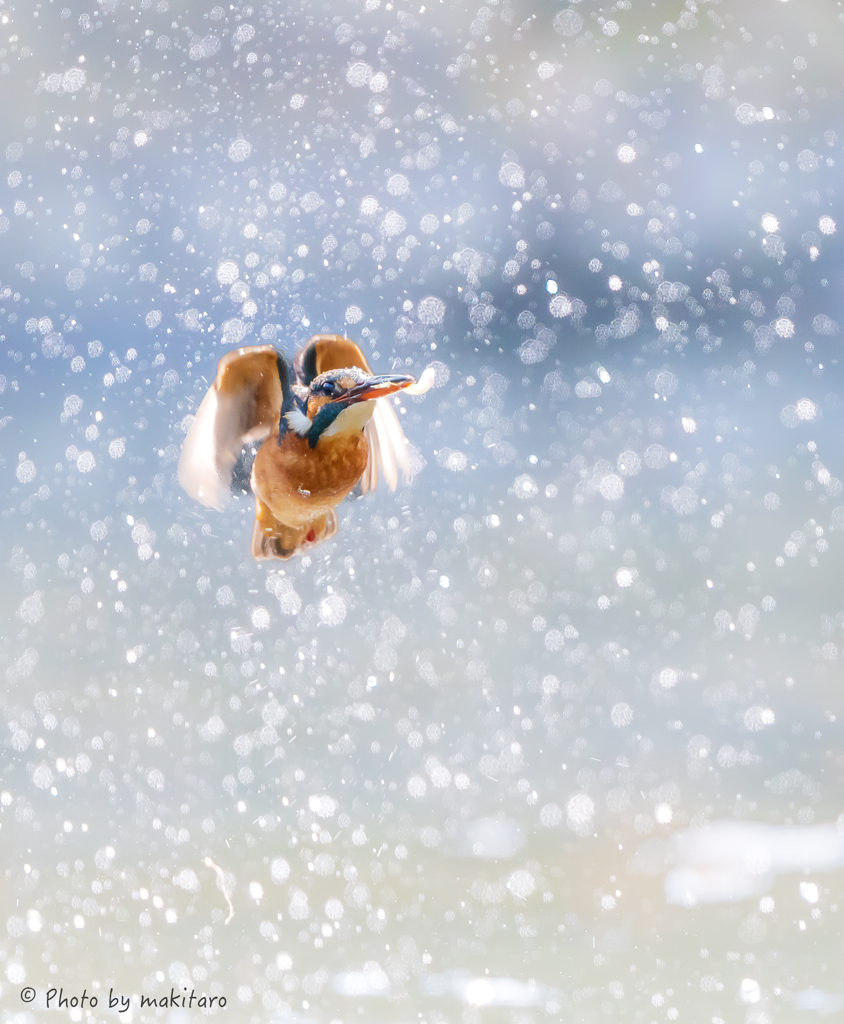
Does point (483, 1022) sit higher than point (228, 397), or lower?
lower

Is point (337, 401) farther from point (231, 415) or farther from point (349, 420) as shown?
point (231, 415)

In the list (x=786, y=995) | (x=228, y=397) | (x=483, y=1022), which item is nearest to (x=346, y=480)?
(x=228, y=397)

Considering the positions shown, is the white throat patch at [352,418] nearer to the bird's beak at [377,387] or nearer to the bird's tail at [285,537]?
the bird's beak at [377,387]

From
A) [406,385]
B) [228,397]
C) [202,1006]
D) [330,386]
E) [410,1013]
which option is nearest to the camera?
[406,385]

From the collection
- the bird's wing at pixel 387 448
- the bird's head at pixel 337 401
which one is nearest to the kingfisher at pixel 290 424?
the bird's head at pixel 337 401

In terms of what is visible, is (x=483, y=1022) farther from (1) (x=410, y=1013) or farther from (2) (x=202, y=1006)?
(2) (x=202, y=1006)

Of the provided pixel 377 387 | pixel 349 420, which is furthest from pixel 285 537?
pixel 377 387

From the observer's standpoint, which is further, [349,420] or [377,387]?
[349,420]
